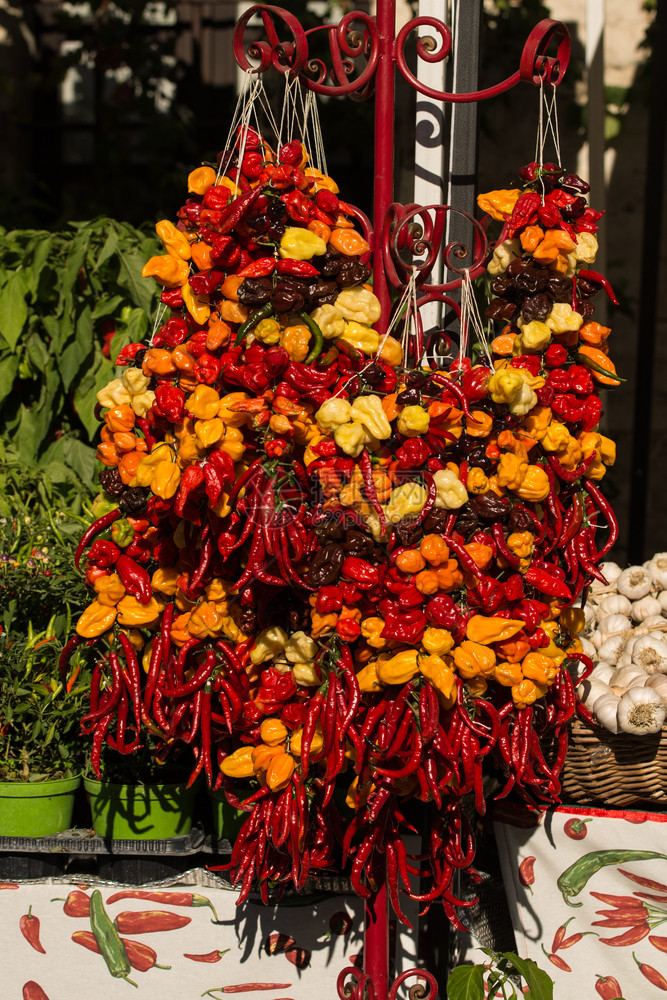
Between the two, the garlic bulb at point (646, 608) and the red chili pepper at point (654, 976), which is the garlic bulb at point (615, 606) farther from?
the red chili pepper at point (654, 976)

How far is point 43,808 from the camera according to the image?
68.2 inches

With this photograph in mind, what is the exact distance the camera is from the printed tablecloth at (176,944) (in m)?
1.70

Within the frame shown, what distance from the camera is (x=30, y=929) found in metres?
1.72

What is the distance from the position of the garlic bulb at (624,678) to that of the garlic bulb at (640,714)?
172 mm

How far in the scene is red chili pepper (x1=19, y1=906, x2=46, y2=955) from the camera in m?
1.71

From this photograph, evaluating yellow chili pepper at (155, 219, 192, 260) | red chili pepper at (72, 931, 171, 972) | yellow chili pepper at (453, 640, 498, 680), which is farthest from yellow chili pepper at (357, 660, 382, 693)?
red chili pepper at (72, 931, 171, 972)

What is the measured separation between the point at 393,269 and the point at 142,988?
4.70 ft

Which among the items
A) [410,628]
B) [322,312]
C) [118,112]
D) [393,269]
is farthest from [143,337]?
[118,112]

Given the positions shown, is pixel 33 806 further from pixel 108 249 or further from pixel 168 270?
pixel 108 249

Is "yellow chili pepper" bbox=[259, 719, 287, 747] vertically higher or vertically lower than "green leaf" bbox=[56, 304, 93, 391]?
lower

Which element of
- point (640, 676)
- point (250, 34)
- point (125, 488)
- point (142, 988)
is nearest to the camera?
point (125, 488)

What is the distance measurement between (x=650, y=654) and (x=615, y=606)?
0.25 m

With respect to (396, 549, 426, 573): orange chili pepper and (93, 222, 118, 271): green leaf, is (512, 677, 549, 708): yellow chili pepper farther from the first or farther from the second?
(93, 222, 118, 271): green leaf

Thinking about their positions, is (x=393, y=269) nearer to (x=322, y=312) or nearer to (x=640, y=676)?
(x=322, y=312)
